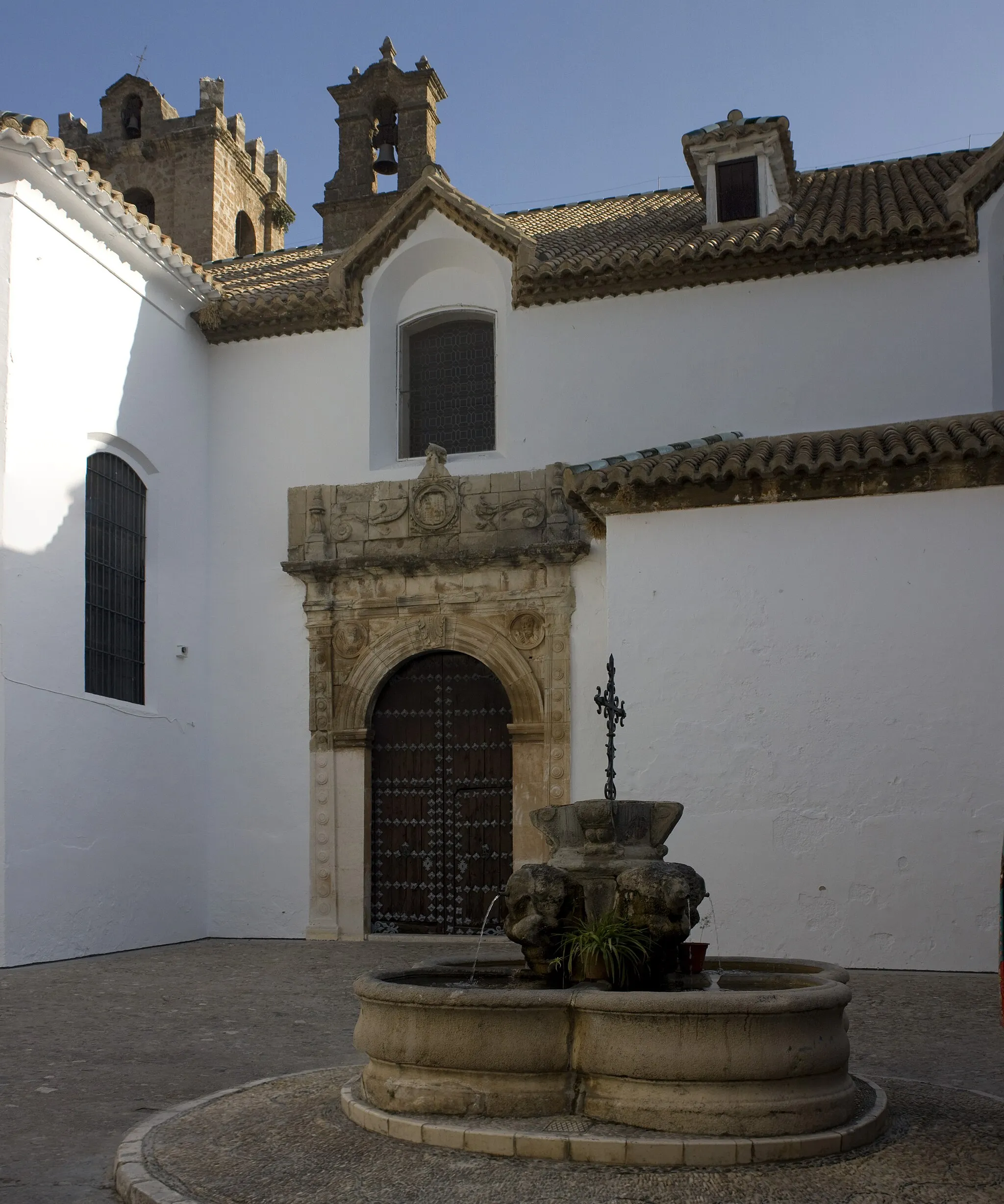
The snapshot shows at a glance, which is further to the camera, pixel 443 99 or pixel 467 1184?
pixel 443 99

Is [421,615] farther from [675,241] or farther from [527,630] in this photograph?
[675,241]

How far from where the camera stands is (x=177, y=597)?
39.3 ft

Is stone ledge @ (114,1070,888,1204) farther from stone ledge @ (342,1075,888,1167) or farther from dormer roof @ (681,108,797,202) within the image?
dormer roof @ (681,108,797,202)

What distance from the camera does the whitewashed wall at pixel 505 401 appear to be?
36.6 ft

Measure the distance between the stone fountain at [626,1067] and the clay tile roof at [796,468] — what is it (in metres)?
5.31

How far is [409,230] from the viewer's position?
12789 mm

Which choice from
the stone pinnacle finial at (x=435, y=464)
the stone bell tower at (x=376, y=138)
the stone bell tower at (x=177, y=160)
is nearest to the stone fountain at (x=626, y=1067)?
the stone pinnacle finial at (x=435, y=464)

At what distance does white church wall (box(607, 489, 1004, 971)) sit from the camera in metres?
8.85

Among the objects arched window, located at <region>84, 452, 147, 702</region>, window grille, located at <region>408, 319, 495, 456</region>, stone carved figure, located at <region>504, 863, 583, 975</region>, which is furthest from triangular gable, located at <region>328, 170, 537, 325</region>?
stone carved figure, located at <region>504, 863, 583, 975</region>

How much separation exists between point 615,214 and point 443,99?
3.38 metres

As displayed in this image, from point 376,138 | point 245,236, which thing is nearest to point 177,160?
point 245,236

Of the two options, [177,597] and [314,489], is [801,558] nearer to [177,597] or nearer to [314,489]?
[314,489]

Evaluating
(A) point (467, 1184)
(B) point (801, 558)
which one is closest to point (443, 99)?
Answer: (B) point (801, 558)

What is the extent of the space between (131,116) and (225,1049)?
1610 cm
